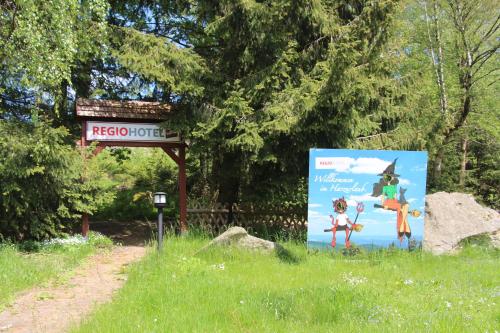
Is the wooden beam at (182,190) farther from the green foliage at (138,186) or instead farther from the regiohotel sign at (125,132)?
the green foliage at (138,186)

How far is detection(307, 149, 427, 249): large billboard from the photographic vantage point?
30.9ft

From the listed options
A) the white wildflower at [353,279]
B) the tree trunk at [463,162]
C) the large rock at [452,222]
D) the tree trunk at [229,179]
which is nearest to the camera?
the white wildflower at [353,279]

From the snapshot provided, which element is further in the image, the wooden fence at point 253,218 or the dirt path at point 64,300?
the wooden fence at point 253,218

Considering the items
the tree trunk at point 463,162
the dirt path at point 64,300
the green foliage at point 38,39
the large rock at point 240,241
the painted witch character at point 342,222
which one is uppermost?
the green foliage at point 38,39

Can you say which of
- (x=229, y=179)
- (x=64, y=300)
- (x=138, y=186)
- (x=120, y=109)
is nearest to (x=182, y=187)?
(x=229, y=179)

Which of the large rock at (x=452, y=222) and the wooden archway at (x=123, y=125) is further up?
the wooden archway at (x=123, y=125)

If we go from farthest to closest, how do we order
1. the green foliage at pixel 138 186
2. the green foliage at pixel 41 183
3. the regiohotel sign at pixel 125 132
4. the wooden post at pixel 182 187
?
the green foliage at pixel 138 186, the wooden post at pixel 182 187, the regiohotel sign at pixel 125 132, the green foliage at pixel 41 183

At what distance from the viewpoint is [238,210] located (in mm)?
12227

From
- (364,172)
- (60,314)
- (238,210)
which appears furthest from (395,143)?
(60,314)

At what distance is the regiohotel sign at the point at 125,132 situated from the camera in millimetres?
10961

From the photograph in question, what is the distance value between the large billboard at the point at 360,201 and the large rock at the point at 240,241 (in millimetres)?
1016

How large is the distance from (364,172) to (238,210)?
3.95m

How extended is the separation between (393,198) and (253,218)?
13.3ft

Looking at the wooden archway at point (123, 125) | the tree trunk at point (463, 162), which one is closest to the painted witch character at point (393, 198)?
the wooden archway at point (123, 125)
